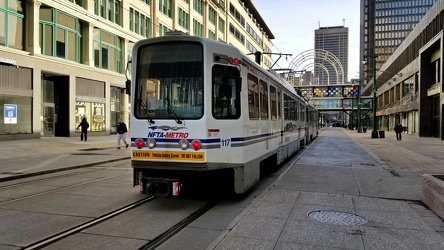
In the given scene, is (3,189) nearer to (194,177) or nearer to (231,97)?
(194,177)

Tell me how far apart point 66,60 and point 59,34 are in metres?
1.95

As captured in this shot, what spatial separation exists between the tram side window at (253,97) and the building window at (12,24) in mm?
21209

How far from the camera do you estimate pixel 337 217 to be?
21.2 feet

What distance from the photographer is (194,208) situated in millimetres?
7078

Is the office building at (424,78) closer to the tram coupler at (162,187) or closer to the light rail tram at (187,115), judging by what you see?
the light rail tram at (187,115)

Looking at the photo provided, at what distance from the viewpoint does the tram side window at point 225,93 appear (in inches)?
282

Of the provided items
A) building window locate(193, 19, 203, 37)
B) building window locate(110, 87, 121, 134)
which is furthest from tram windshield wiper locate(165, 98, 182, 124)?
building window locate(193, 19, 203, 37)

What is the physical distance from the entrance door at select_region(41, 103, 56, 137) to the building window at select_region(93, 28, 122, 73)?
5546mm

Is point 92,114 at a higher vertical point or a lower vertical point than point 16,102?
lower

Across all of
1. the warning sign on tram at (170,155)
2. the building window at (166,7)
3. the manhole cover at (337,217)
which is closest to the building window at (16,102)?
the warning sign on tram at (170,155)

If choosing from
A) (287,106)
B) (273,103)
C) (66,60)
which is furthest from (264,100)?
(66,60)

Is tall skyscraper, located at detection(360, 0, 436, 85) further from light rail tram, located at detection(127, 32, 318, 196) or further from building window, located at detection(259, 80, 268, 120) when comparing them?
light rail tram, located at detection(127, 32, 318, 196)

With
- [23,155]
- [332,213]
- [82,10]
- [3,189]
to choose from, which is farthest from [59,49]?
[332,213]

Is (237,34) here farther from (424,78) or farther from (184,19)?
(424,78)
